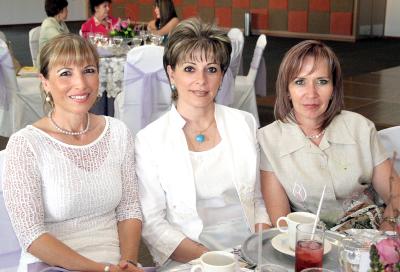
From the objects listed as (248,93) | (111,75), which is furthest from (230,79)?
(111,75)

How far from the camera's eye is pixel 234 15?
1656 centimetres

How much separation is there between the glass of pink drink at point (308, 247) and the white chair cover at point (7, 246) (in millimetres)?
996

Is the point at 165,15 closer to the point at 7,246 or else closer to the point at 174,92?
the point at 174,92

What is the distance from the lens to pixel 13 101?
4.94m

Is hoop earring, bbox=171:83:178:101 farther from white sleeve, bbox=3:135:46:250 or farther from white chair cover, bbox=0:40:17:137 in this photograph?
white chair cover, bbox=0:40:17:137

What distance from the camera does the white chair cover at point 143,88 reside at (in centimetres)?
437

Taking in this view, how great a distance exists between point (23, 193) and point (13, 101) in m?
3.46

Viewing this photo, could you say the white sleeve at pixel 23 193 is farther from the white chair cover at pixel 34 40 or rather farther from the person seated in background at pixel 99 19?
the person seated in background at pixel 99 19

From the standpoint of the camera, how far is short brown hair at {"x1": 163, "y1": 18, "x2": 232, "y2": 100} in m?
2.02

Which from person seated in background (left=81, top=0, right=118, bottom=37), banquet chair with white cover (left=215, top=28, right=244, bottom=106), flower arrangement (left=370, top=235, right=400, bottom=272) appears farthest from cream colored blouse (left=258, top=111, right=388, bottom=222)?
person seated in background (left=81, top=0, right=118, bottom=37)

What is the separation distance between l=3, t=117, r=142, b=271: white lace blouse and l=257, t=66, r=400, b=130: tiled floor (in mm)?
4273

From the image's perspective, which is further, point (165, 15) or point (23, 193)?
point (165, 15)

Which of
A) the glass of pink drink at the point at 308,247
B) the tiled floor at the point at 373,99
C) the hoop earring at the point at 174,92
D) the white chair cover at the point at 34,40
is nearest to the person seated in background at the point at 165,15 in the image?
the tiled floor at the point at 373,99

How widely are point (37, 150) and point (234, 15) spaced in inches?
603
